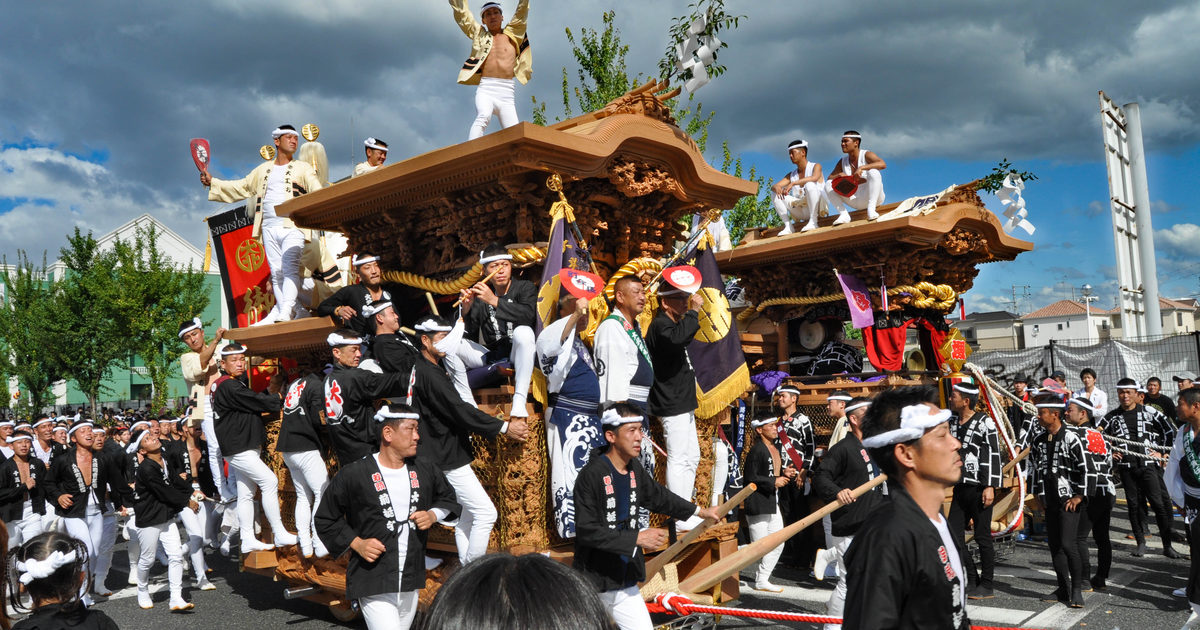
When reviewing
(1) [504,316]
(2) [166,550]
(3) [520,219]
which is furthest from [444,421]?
(2) [166,550]

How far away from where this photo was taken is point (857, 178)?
11359mm

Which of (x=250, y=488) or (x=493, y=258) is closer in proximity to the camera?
(x=493, y=258)

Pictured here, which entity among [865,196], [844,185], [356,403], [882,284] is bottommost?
[356,403]

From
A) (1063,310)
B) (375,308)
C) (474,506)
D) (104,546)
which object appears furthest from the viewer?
(1063,310)

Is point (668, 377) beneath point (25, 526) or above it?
above

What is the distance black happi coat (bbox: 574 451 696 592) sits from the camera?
436 centimetres

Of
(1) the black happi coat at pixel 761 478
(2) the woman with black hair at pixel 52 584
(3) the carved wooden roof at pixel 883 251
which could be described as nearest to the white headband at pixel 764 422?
(1) the black happi coat at pixel 761 478

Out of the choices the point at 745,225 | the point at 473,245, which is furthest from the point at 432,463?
the point at 745,225

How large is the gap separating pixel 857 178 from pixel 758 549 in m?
8.17

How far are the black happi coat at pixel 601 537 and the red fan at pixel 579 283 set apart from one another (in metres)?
1.45

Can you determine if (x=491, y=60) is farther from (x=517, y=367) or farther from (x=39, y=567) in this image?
(x=39, y=567)

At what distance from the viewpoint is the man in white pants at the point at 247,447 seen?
7.77m

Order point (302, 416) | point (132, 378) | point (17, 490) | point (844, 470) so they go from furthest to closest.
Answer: point (132, 378) < point (17, 490) < point (302, 416) < point (844, 470)

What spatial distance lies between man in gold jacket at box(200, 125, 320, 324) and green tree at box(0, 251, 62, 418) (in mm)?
22702
